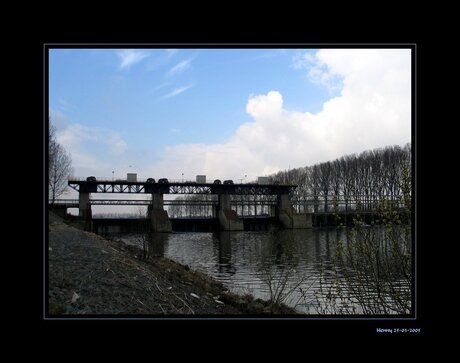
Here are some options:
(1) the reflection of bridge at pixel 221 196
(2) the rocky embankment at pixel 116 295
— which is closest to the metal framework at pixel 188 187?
(1) the reflection of bridge at pixel 221 196

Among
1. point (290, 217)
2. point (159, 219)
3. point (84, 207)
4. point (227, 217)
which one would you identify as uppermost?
point (84, 207)

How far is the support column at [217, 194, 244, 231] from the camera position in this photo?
42.3 metres

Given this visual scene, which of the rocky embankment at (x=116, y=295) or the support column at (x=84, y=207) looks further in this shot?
the support column at (x=84, y=207)

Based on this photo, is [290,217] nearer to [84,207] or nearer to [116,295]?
[84,207]

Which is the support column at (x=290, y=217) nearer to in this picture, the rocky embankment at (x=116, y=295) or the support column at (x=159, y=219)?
the support column at (x=159, y=219)

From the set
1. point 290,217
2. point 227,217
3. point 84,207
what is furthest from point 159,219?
point 290,217

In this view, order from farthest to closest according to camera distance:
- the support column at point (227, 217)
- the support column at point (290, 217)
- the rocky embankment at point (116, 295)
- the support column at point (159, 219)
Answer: the support column at point (290, 217), the support column at point (227, 217), the support column at point (159, 219), the rocky embankment at point (116, 295)

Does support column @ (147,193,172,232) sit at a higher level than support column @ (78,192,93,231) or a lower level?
lower

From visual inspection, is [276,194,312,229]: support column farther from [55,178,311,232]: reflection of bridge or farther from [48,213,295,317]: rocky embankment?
[48,213,295,317]: rocky embankment

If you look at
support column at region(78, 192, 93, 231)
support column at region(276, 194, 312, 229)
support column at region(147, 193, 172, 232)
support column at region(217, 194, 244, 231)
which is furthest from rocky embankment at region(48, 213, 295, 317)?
support column at region(276, 194, 312, 229)

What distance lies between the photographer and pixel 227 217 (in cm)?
4281

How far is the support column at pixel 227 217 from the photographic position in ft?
139
